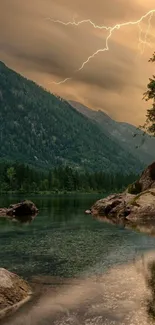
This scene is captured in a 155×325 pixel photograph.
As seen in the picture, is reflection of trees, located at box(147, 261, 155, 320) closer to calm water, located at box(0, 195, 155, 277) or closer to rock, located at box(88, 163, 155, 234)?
calm water, located at box(0, 195, 155, 277)

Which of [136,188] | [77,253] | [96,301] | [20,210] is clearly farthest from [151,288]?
[136,188]

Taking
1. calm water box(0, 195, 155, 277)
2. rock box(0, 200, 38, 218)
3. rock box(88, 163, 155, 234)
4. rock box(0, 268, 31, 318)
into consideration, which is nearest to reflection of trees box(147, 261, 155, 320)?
calm water box(0, 195, 155, 277)

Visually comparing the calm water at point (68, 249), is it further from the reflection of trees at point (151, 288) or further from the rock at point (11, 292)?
the rock at point (11, 292)

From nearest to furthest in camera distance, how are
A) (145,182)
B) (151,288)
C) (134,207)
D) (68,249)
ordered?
1. (151,288)
2. (68,249)
3. (134,207)
4. (145,182)

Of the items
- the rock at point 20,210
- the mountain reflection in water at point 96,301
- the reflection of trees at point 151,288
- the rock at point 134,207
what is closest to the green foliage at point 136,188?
the rock at point 134,207

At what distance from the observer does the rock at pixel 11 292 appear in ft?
54.7

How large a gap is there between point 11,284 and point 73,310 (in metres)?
3.48

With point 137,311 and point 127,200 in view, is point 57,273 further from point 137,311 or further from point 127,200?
point 127,200

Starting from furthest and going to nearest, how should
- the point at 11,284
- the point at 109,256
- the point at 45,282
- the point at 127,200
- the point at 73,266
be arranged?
the point at 127,200
the point at 109,256
the point at 73,266
the point at 45,282
the point at 11,284

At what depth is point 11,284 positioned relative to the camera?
17953mm

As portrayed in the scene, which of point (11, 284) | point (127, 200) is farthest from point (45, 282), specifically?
point (127, 200)

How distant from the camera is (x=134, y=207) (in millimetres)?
61094

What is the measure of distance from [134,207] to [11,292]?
Result: 45213 millimetres

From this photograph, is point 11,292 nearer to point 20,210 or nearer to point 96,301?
point 96,301
